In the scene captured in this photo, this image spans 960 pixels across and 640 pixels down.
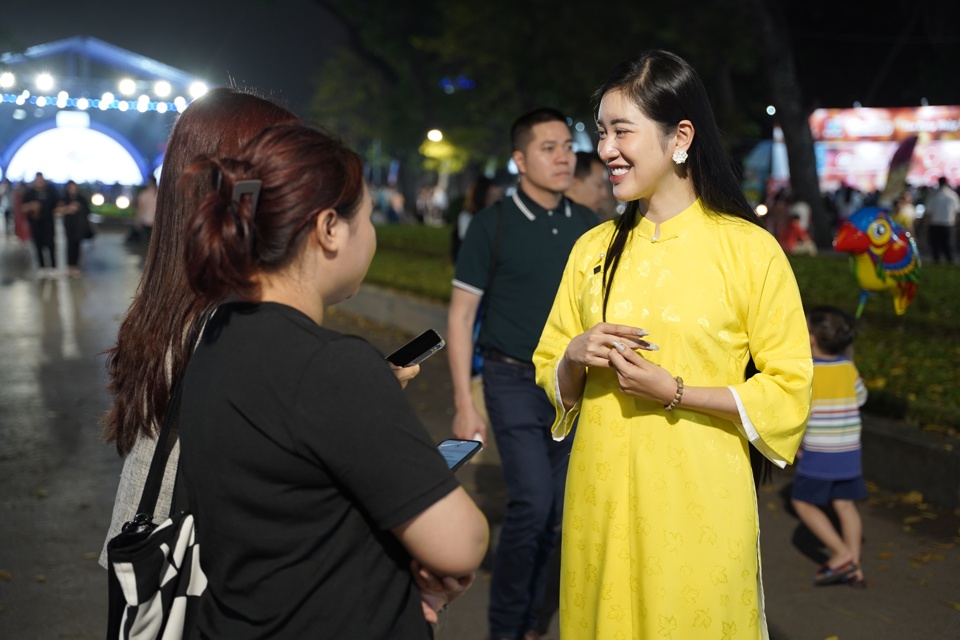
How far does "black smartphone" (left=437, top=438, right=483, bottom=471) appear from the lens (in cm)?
206

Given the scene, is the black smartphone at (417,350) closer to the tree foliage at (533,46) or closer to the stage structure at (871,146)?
the tree foliage at (533,46)

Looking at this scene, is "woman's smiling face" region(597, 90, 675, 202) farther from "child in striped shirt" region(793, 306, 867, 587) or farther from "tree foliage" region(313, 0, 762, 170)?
"tree foliage" region(313, 0, 762, 170)

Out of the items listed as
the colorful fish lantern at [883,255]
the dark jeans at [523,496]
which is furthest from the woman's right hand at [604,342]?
the colorful fish lantern at [883,255]

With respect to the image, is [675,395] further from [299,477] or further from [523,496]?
[523,496]

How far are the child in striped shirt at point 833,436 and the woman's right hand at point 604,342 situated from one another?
111 inches

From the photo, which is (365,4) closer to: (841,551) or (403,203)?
(403,203)

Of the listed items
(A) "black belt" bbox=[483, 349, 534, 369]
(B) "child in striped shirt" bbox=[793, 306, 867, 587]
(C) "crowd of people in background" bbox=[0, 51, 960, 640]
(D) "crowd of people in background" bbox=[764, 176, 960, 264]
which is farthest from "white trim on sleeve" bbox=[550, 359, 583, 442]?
(D) "crowd of people in background" bbox=[764, 176, 960, 264]

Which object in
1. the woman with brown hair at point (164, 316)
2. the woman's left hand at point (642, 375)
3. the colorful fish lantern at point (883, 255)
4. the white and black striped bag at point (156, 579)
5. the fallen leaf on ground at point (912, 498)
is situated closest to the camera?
the white and black striped bag at point (156, 579)

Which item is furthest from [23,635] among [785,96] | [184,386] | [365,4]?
[365,4]

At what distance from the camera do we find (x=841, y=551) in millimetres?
5129

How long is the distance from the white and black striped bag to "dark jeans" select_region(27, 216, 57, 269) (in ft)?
66.9

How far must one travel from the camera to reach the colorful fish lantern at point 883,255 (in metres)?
5.42

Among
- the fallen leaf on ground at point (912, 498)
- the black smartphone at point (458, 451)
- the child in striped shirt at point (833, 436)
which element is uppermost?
the black smartphone at point (458, 451)

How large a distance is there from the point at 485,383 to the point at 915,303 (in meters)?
8.55
